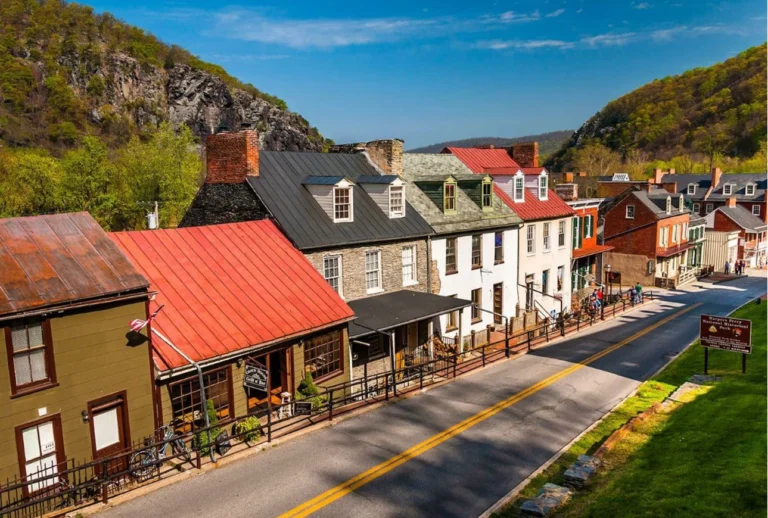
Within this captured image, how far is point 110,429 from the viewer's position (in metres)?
14.0

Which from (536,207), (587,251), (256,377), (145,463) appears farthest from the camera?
(587,251)

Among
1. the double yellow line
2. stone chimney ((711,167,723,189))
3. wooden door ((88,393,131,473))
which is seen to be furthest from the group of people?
wooden door ((88,393,131,473))

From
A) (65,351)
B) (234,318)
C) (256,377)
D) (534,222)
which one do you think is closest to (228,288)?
(234,318)

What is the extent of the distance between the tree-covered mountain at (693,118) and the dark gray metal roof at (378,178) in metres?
124

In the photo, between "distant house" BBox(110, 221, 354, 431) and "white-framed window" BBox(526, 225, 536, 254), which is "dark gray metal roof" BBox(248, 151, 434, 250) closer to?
"distant house" BBox(110, 221, 354, 431)

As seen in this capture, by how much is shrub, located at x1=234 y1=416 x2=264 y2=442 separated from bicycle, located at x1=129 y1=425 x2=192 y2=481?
1482 millimetres

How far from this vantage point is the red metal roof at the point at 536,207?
1373 inches

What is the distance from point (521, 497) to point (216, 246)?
13.3m

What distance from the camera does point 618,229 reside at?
5647 centimetres

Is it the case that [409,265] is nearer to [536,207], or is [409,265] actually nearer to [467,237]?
[467,237]

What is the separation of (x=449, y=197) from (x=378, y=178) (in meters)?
4.72

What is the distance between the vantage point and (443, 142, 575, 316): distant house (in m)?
35.1

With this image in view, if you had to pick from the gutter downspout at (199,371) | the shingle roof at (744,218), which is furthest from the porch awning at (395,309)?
the shingle roof at (744,218)

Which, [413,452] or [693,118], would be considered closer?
[413,452]
